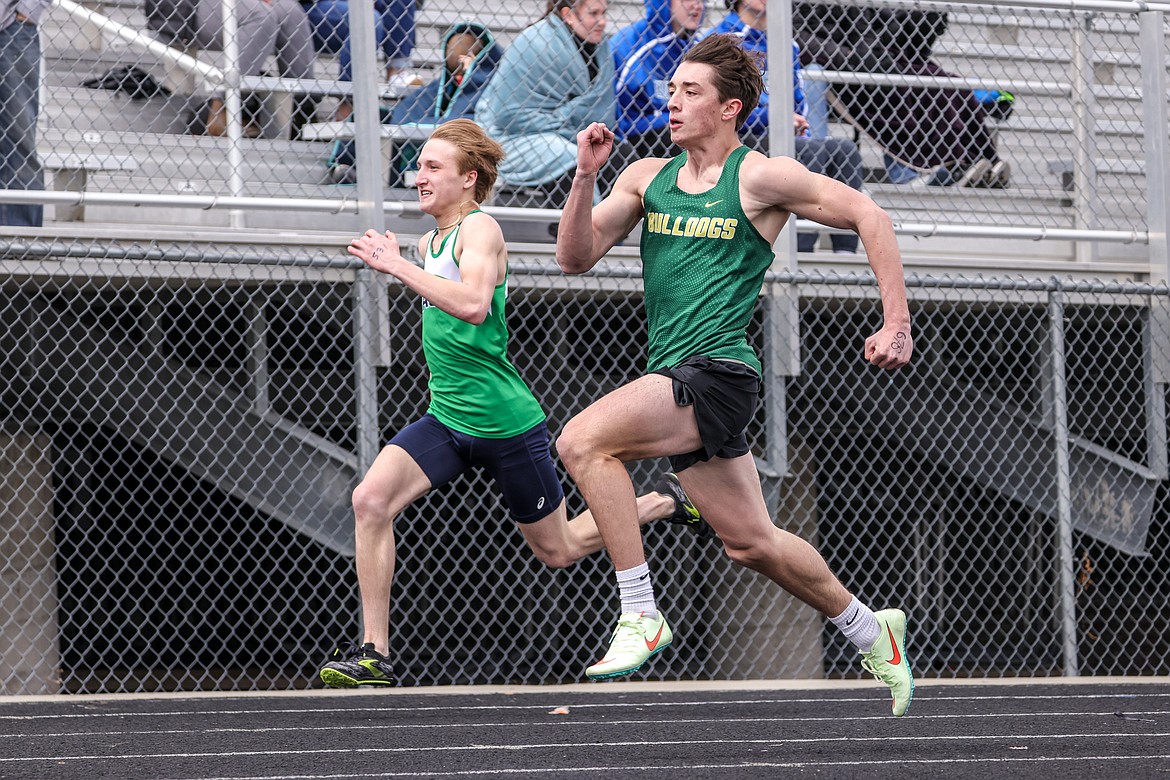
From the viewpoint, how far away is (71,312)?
809 centimetres

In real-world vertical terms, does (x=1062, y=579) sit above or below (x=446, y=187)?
below

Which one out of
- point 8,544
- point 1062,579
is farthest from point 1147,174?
point 8,544

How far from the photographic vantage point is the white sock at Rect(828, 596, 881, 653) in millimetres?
4895

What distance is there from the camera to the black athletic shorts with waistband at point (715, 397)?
4.41m

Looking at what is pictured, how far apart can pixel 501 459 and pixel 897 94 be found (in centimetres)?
404

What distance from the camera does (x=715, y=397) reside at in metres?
4.43

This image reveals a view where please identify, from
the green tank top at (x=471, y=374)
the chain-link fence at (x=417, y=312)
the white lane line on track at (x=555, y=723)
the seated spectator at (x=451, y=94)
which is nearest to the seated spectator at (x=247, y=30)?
the chain-link fence at (x=417, y=312)

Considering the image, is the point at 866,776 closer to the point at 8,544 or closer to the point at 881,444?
the point at 8,544

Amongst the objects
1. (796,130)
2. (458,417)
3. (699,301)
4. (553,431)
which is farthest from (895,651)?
(553,431)

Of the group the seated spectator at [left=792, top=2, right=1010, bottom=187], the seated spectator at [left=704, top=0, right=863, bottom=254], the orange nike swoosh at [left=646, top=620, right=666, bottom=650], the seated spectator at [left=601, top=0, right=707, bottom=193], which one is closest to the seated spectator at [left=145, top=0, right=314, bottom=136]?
the seated spectator at [left=601, top=0, right=707, bottom=193]

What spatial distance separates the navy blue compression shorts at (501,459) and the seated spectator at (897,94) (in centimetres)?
345

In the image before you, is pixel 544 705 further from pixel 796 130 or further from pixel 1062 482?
pixel 796 130

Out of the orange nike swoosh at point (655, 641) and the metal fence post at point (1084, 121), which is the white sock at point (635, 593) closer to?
the orange nike swoosh at point (655, 641)

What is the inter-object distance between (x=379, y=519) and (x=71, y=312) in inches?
145
